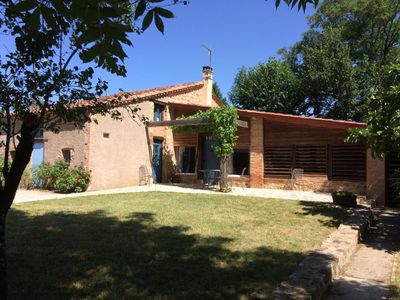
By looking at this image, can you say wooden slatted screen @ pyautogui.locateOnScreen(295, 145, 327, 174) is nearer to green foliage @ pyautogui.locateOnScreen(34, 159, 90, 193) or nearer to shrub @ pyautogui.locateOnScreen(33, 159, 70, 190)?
green foliage @ pyautogui.locateOnScreen(34, 159, 90, 193)

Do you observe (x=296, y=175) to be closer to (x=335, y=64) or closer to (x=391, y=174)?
(x=391, y=174)

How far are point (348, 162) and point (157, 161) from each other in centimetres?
933

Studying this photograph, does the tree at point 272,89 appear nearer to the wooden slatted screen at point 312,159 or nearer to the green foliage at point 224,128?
the wooden slatted screen at point 312,159

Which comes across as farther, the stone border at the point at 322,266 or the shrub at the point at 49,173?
the shrub at the point at 49,173

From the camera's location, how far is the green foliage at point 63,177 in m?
15.6

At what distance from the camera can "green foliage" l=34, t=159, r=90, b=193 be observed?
1562 cm

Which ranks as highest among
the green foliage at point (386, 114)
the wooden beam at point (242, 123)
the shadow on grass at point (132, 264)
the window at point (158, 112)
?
the window at point (158, 112)

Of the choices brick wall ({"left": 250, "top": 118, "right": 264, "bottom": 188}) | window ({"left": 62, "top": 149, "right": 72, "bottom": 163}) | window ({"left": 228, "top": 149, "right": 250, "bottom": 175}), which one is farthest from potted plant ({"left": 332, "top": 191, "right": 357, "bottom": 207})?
window ({"left": 62, "top": 149, "right": 72, "bottom": 163})

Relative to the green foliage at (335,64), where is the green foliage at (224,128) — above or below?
below

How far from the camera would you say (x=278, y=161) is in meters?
17.2

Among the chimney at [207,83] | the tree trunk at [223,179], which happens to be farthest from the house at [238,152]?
the chimney at [207,83]

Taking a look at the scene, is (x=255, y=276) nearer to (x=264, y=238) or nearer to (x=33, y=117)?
(x=264, y=238)

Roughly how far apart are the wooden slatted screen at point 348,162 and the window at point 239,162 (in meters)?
4.01

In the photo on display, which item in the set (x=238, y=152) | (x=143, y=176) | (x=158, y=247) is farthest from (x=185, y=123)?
(x=158, y=247)
